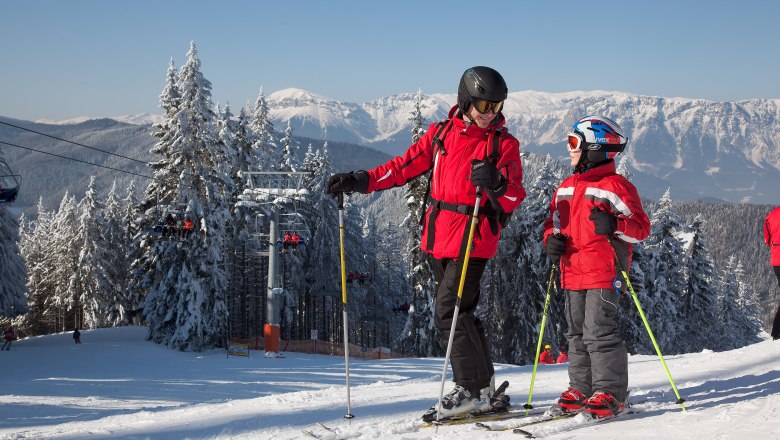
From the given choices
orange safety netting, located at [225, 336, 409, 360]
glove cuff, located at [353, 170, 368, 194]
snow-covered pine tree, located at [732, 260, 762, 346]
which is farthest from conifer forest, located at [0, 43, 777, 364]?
glove cuff, located at [353, 170, 368, 194]

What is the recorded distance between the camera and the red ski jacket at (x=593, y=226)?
17.3ft

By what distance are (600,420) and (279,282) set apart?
27434 millimetres

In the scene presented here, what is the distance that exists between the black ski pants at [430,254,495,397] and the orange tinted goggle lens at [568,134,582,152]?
123 centimetres

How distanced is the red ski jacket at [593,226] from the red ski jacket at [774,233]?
7.09 meters

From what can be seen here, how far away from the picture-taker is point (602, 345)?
5328 mm

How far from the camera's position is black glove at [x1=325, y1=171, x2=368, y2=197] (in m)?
5.35

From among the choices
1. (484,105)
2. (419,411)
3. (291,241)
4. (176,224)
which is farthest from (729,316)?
(484,105)

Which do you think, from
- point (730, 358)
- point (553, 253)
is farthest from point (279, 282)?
point (553, 253)

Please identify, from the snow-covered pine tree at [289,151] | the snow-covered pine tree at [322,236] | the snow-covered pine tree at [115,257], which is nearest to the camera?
the snow-covered pine tree at [289,151]

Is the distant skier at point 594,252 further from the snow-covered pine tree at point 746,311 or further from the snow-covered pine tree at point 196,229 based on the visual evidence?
the snow-covered pine tree at point 746,311

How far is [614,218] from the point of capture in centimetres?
522

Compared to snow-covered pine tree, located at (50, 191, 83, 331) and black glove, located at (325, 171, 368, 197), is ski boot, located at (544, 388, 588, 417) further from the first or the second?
snow-covered pine tree, located at (50, 191, 83, 331)

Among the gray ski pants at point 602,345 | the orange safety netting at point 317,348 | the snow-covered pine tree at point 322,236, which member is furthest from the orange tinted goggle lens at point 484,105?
the snow-covered pine tree at point 322,236

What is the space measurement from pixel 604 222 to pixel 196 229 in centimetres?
2882
